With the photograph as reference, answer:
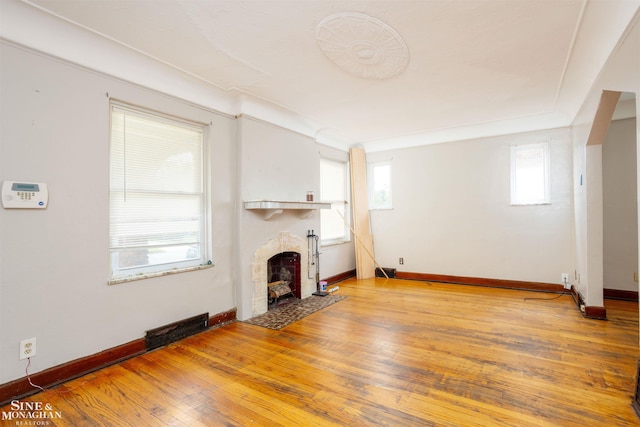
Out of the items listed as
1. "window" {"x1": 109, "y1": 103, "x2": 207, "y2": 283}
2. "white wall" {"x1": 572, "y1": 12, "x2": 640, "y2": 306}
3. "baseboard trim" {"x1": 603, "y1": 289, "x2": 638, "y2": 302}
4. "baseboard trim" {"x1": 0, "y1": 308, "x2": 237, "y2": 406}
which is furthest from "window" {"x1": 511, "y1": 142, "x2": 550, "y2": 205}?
"baseboard trim" {"x1": 0, "y1": 308, "x2": 237, "y2": 406}

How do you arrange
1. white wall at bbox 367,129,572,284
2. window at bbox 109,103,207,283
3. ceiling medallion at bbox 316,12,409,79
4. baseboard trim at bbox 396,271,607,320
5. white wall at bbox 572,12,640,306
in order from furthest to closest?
white wall at bbox 367,129,572,284 → baseboard trim at bbox 396,271,607,320 → window at bbox 109,103,207,283 → white wall at bbox 572,12,640,306 → ceiling medallion at bbox 316,12,409,79

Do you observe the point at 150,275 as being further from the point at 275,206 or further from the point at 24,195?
the point at 275,206

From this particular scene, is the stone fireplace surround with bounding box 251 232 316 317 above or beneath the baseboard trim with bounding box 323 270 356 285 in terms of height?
above

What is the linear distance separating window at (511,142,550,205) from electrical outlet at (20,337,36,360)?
6.06 metres

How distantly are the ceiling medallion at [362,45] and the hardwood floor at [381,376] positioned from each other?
2.71 metres

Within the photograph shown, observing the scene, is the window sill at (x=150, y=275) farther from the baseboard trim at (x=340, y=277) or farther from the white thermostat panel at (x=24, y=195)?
the baseboard trim at (x=340, y=277)

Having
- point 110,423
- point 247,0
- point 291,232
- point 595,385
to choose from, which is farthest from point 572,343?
point 247,0

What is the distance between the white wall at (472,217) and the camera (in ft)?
15.4

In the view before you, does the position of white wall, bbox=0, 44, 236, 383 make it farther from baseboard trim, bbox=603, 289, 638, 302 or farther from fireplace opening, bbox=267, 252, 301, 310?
baseboard trim, bbox=603, 289, 638, 302

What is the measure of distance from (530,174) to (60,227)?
238 inches

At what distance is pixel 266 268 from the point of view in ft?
13.0

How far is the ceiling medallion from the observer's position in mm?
2299

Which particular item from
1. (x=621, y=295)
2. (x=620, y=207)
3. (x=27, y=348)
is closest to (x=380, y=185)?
(x=620, y=207)

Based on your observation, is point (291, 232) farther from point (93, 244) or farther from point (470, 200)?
point (470, 200)
